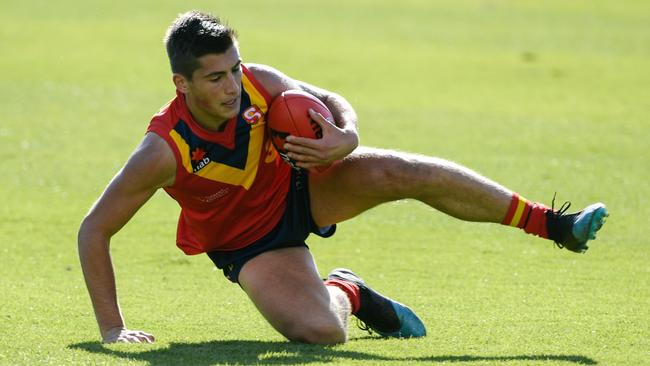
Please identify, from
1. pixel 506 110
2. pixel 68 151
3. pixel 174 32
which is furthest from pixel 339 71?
pixel 174 32

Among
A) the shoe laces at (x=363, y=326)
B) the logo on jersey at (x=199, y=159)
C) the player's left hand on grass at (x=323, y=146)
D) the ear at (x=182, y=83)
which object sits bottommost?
the shoe laces at (x=363, y=326)

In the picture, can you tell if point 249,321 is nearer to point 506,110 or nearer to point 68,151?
point 68,151

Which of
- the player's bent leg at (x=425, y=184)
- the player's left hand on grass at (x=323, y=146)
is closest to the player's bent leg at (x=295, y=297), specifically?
the player's bent leg at (x=425, y=184)

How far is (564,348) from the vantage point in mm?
6426

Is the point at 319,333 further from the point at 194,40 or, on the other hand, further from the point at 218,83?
the point at 194,40

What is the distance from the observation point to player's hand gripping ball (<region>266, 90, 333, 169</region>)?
23.1ft

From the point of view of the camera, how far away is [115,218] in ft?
22.1

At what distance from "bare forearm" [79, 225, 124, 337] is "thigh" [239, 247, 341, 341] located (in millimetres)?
887

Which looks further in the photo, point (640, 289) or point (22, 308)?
point (640, 289)

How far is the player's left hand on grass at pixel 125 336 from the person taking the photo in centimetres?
666

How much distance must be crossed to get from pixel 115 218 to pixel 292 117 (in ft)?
4.07

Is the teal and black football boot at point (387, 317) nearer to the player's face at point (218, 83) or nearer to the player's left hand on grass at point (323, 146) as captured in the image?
the player's left hand on grass at point (323, 146)

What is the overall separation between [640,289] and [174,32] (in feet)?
Result: 12.4

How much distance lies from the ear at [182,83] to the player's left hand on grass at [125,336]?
1.47m
